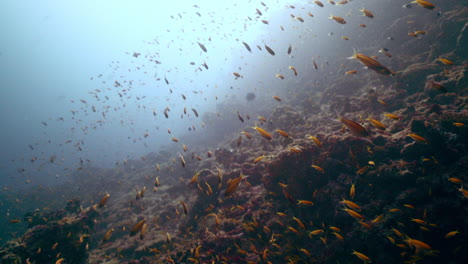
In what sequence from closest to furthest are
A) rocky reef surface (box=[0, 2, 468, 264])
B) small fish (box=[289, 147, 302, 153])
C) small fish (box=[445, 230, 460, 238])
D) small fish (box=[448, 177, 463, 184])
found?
small fish (box=[445, 230, 460, 238])
small fish (box=[448, 177, 463, 184])
rocky reef surface (box=[0, 2, 468, 264])
small fish (box=[289, 147, 302, 153])

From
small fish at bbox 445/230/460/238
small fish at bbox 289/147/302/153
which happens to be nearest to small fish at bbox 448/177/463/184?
small fish at bbox 445/230/460/238

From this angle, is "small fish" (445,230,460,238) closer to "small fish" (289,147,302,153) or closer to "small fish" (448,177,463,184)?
"small fish" (448,177,463,184)

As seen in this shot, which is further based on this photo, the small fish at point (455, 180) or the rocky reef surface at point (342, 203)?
the rocky reef surface at point (342, 203)

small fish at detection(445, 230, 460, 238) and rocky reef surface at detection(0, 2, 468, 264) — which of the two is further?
rocky reef surface at detection(0, 2, 468, 264)

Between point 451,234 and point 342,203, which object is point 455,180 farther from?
point 342,203

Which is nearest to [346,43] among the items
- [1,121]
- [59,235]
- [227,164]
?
[227,164]

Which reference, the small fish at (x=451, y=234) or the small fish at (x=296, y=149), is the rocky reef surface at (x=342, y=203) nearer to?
the small fish at (x=296, y=149)

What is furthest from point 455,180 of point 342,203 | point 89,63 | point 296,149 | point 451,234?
point 89,63

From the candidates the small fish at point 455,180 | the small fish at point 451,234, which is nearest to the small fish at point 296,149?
the small fish at point 455,180

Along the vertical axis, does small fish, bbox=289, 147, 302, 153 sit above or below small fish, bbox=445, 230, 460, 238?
above

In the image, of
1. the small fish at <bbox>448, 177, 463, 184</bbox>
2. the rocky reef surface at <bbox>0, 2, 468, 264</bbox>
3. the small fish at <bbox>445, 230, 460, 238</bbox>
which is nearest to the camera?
the small fish at <bbox>445, 230, 460, 238</bbox>

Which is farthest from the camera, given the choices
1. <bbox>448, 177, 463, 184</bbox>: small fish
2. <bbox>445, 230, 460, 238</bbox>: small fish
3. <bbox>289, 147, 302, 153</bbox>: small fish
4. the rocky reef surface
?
<bbox>289, 147, 302, 153</bbox>: small fish

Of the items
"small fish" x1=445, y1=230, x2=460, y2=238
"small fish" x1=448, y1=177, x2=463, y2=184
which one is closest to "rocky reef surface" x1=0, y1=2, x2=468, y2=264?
"small fish" x1=448, y1=177, x2=463, y2=184

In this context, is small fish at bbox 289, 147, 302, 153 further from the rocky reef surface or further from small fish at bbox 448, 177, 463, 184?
small fish at bbox 448, 177, 463, 184
